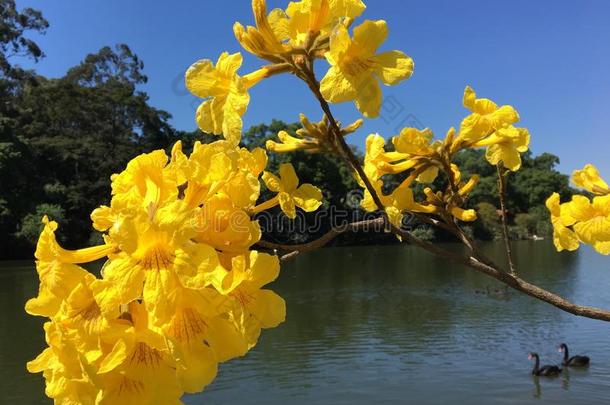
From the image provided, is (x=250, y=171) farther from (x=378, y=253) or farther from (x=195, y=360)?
(x=378, y=253)

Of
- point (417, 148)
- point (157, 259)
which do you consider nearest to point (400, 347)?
point (417, 148)

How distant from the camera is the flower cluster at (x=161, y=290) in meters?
0.65

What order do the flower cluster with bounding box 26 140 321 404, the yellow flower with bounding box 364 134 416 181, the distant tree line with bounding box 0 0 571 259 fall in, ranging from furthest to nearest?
1. the distant tree line with bounding box 0 0 571 259
2. the yellow flower with bounding box 364 134 416 181
3. the flower cluster with bounding box 26 140 321 404

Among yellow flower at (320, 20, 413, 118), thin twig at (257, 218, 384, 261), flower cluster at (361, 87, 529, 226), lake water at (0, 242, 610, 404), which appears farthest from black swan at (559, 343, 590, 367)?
yellow flower at (320, 20, 413, 118)

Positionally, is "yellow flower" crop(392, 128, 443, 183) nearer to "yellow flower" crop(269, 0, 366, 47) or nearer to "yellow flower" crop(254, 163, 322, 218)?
"yellow flower" crop(254, 163, 322, 218)

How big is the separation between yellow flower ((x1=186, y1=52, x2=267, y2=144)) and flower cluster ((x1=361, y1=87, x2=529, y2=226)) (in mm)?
486

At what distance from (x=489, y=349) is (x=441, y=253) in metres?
13.5

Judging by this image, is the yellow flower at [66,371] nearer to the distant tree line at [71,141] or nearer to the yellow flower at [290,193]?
the yellow flower at [290,193]

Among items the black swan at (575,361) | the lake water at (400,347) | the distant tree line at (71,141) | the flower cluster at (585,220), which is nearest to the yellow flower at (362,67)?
the flower cluster at (585,220)

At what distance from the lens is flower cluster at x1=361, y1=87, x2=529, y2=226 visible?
1.20 m

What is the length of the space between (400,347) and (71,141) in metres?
29.9

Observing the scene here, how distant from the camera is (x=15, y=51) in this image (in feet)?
119

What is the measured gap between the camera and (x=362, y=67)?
767mm

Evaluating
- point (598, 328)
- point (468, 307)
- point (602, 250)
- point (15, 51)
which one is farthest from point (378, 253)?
point (602, 250)
